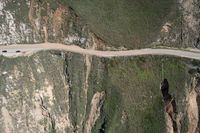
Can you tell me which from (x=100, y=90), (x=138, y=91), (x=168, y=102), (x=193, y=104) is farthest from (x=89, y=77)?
(x=193, y=104)

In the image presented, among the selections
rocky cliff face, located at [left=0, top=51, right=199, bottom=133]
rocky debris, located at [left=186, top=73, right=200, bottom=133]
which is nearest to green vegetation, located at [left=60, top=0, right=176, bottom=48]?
rocky cliff face, located at [left=0, top=51, right=199, bottom=133]

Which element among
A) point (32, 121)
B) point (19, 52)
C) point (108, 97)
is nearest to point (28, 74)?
point (19, 52)

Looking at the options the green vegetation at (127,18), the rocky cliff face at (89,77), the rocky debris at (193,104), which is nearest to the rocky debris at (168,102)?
the rocky cliff face at (89,77)

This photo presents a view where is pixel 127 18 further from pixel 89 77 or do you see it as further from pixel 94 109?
Answer: pixel 94 109

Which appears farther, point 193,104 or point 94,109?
point 94,109

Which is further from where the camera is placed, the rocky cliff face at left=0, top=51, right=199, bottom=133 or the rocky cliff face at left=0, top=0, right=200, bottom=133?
the rocky cliff face at left=0, top=0, right=200, bottom=133

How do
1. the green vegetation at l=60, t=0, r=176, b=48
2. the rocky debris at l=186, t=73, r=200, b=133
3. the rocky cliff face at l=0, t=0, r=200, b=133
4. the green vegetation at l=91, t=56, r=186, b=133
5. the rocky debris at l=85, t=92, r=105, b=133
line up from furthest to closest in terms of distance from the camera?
1. the green vegetation at l=60, t=0, r=176, b=48
2. the rocky debris at l=85, t=92, r=105, b=133
3. the rocky debris at l=186, t=73, r=200, b=133
4. the rocky cliff face at l=0, t=0, r=200, b=133
5. the green vegetation at l=91, t=56, r=186, b=133

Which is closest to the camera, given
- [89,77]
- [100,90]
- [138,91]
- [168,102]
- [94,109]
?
[138,91]

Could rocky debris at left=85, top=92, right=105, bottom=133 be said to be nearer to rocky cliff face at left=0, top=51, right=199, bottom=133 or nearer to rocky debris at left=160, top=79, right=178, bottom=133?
rocky cliff face at left=0, top=51, right=199, bottom=133

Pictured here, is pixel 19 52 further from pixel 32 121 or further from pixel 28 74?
pixel 32 121
